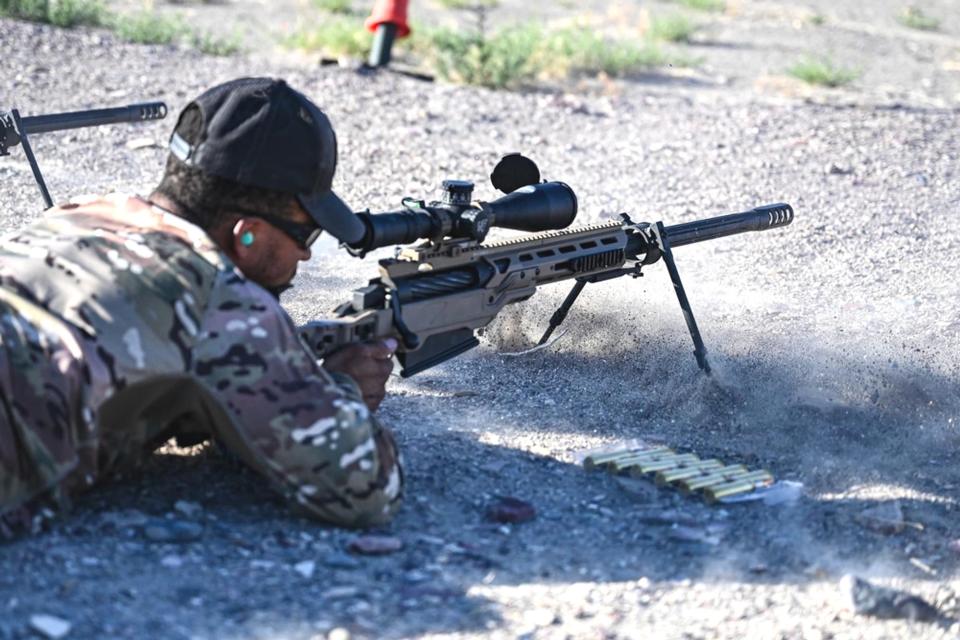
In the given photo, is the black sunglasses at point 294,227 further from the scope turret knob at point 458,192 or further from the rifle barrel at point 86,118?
the rifle barrel at point 86,118

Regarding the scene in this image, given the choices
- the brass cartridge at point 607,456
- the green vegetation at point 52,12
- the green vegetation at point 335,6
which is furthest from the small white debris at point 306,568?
the green vegetation at point 335,6

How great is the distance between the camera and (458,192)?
4613mm

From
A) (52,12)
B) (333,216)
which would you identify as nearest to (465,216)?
(333,216)

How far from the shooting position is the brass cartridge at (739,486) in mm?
4500

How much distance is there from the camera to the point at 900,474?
489cm

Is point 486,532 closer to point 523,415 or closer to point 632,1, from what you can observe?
point 523,415

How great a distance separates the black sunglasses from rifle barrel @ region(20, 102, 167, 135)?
8.87ft

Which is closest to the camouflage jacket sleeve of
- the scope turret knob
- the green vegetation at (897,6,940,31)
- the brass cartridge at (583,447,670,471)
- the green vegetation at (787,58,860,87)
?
the scope turret knob

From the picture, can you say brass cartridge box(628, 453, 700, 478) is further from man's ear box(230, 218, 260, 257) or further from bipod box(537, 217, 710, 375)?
man's ear box(230, 218, 260, 257)

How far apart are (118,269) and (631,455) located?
2.01 metres

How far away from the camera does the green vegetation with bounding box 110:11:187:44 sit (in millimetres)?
11562

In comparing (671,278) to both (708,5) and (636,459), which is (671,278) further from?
(708,5)

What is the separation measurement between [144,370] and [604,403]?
95.0 inches

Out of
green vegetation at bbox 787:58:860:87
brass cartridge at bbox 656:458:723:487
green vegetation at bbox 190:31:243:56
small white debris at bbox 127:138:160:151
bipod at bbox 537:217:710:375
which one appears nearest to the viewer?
brass cartridge at bbox 656:458:723:487
